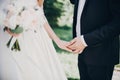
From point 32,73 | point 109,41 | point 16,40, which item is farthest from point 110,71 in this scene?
point 16,40

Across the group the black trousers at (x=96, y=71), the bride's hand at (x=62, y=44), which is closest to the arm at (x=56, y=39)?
the bride's hand at (x=62, y=44)

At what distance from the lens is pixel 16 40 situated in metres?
1.68

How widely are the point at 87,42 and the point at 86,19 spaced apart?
0.12m

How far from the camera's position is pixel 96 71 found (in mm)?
1720

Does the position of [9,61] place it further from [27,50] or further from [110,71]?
[110,71]

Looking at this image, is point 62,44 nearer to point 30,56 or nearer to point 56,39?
point 56,39

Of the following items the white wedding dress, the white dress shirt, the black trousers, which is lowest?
the black trousers

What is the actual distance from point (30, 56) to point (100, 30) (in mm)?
405

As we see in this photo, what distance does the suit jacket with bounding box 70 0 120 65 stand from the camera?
5.31ft

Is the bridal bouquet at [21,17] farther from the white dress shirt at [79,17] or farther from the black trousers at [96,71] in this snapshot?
the black trousers at [96,71]

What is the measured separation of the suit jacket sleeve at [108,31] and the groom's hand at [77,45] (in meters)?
0.03

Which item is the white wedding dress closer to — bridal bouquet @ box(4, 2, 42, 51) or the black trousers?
bridal bouquet @ box(4, 2, 42, 51)

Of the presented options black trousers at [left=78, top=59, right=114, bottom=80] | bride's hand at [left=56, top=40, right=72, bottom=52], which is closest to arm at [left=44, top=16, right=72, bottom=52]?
bride's hand at [left=56, top=40, right=72, bottom=52]

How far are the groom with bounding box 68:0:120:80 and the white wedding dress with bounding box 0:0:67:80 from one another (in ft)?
0.45
